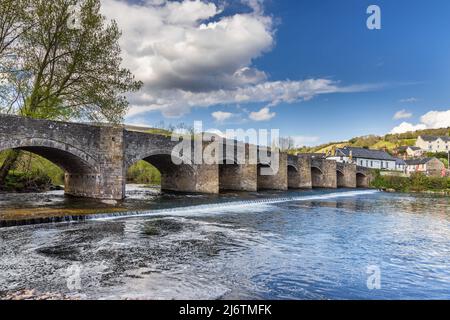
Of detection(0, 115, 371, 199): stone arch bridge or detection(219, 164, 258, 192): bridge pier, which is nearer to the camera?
detection(0, 115, 371, 199): stone arch bridge

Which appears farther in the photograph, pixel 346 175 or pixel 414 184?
pixel 346 175

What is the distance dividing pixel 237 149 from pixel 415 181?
33251 mm

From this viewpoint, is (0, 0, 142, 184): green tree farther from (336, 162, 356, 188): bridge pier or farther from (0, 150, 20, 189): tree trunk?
(336, 162, 356, 188): bridge pier

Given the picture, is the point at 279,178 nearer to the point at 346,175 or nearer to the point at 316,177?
the point at 316,177

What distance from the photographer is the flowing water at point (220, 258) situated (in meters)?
6.91

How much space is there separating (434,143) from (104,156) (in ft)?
347

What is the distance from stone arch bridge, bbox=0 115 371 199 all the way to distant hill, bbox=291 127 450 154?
3316 inches

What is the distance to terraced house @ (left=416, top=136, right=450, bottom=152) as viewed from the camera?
326 feet

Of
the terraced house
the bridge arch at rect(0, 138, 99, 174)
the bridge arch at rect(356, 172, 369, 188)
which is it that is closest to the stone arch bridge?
the bridge arch at rect(0, 138, 99, 174)

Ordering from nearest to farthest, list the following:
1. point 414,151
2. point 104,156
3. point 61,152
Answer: point 61,152 < point 104,156 < point 414,151

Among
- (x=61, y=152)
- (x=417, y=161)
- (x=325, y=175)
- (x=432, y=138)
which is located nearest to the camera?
(x=61, y=152)

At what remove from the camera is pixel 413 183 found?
51.5m

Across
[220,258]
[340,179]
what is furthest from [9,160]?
[340,179]
